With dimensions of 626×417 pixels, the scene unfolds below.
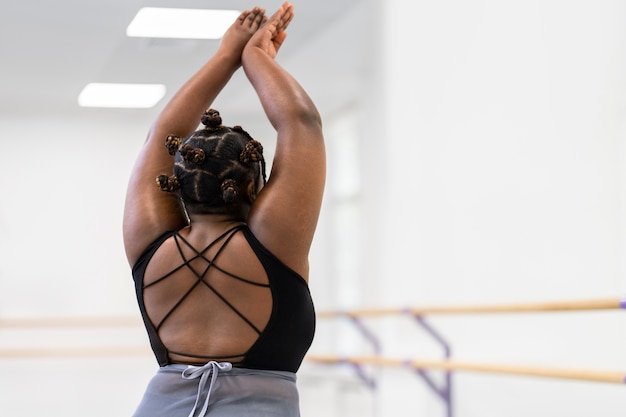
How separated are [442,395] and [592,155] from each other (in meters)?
1.09

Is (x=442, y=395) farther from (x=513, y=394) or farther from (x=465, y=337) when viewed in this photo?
(x=465, y=337)

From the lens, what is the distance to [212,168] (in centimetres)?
112

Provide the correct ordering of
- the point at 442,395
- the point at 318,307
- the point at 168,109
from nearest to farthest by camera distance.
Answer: the point at 168,109, the point at 442,395, the point at 318,307

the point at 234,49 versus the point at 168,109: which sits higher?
the point at 234,49

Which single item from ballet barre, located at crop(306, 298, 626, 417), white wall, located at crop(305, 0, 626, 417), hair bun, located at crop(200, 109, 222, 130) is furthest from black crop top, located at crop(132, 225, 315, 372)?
white wall, located at crop(305, 0, 626, 417)

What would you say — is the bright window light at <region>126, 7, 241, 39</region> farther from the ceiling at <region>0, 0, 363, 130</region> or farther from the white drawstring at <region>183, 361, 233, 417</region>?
the white drawstring at <region>183, 361, 233, 417</region>

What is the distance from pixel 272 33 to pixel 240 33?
5cm

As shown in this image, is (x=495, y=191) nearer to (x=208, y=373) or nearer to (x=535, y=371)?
(x=535, y=371)

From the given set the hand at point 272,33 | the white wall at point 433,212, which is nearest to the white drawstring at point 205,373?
the hand at point 272,33

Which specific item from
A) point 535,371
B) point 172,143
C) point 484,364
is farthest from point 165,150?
point 484,364

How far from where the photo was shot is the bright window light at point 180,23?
12.3 ft

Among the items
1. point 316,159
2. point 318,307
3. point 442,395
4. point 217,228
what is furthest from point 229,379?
point 318,307

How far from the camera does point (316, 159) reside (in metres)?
1.13

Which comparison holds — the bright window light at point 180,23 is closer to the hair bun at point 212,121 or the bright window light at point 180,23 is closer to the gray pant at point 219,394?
the hair bun at point 212,121
